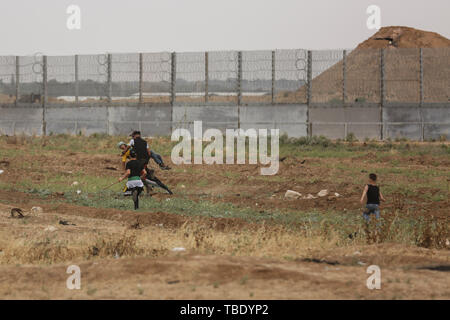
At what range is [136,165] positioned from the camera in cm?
1997

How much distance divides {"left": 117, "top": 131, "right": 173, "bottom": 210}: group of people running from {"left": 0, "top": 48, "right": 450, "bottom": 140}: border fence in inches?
795

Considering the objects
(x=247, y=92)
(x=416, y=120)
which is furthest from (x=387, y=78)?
(x=247, y=92)

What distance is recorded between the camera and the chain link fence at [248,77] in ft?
144

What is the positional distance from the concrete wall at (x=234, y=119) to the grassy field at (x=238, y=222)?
196 inches

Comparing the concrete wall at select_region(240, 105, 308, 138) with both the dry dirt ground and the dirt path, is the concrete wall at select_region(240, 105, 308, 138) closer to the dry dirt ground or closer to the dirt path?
the dry dirt ground

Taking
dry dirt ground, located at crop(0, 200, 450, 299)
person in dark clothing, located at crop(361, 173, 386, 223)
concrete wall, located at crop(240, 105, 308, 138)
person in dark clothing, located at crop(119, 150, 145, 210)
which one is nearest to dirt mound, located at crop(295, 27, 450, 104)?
concrete wall, located at crop(240, 105, 308, 138)

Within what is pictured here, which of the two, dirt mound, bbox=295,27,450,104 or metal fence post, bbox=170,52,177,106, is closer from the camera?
dirt mound, bbox=295,27,450,104

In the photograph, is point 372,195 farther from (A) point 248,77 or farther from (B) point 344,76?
(A) point 248,77

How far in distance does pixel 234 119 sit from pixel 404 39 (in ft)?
109

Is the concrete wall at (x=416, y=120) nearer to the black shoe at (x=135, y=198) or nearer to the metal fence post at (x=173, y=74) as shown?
the metal fence post at (x=173, y=74)

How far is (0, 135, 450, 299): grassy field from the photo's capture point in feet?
35.8
